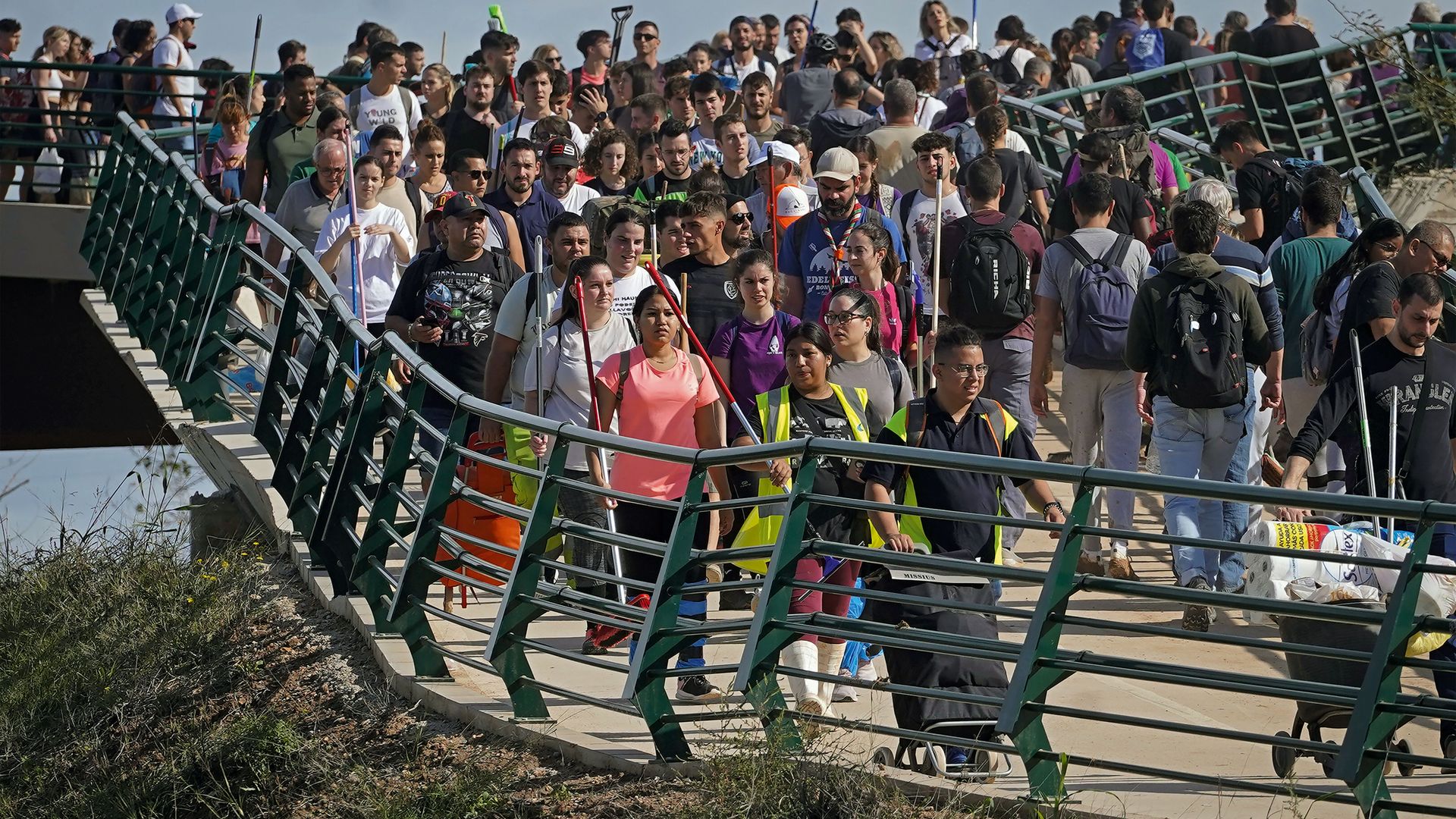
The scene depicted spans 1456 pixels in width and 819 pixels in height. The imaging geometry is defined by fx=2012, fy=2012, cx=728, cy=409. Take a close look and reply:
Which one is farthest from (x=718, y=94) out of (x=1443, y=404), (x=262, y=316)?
(x=1443, y=404)

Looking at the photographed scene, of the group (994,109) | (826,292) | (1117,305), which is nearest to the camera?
(1117,305)

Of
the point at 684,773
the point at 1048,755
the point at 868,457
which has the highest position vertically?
the point at 868,457

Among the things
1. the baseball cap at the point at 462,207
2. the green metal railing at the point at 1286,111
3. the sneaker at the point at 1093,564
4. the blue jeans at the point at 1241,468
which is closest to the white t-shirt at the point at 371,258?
the baseball cap at the point at 462,207

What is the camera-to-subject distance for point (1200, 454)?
9.80m

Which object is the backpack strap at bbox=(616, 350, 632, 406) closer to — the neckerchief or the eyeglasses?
the eyeglasses

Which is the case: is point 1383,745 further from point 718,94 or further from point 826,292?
point 718,94

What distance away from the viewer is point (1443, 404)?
850 cm

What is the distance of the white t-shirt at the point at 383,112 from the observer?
1467 cm

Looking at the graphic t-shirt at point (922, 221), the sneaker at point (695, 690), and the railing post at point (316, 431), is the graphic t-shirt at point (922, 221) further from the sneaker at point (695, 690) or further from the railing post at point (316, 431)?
the sneaker at point (695, 690)

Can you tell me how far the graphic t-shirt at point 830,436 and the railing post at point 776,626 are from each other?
1449mm


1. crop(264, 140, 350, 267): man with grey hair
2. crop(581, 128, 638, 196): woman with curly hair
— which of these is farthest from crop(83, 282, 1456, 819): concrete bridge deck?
crop(581, 128, 638, 196): woman with curly hair

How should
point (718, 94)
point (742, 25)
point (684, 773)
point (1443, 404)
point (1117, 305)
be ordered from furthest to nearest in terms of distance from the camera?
point (742, 25) < point (718, 94) < point (1117, 305) < point (1443, 404) < point (684, 773)

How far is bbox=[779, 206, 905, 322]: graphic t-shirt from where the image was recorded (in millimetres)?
11203

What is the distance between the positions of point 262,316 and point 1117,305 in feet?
25.7
